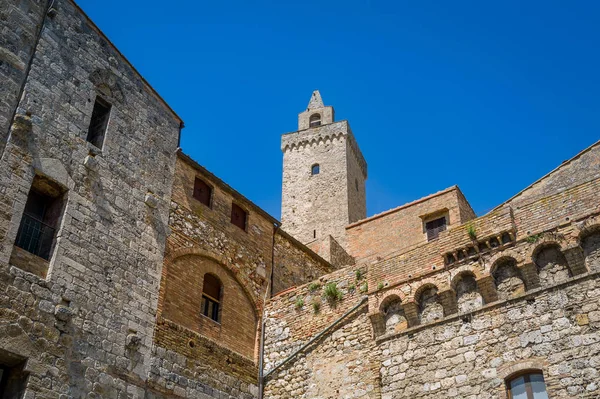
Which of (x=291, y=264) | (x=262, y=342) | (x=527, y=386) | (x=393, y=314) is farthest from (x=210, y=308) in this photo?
(x=527, y=386)

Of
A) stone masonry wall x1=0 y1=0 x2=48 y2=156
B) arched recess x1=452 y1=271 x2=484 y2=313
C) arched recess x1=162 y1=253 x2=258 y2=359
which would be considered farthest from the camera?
arched recess x1=162 y1=253 x2=258 y2=359

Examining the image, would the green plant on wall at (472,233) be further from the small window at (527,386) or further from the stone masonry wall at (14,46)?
the stone masonry wall at (14,46)

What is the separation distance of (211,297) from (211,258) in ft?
3.09

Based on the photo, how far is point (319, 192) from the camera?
37.7m

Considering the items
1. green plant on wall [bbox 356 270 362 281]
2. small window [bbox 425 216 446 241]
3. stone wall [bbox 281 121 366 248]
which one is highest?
stone wall [bbox 281 121 366 248]

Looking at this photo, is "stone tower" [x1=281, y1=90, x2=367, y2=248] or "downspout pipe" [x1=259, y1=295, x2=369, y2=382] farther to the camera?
"stone tower" [x1=281, y1=90, x2=367, y2=248]

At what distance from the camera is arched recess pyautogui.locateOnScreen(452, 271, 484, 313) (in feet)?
41.6

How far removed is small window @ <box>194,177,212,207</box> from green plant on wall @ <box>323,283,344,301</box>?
3.70 meters

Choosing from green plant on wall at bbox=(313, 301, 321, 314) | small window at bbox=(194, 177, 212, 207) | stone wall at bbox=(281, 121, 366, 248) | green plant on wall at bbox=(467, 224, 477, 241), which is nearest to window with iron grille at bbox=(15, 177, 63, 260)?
small window at bbox=(194, 177, 212, 207)

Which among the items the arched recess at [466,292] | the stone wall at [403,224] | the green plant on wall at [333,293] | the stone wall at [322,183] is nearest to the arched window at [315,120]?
the stone wall at [322,183]

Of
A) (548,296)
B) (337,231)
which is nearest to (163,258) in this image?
(548,296)

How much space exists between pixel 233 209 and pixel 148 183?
3154 millimetres

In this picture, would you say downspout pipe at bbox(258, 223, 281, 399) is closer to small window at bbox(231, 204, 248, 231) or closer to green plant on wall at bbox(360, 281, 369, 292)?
small window at bbox(231, 204, 248, 231)

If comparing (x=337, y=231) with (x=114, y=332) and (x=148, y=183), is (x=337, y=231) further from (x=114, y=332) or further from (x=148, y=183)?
(x=114, y=332)
